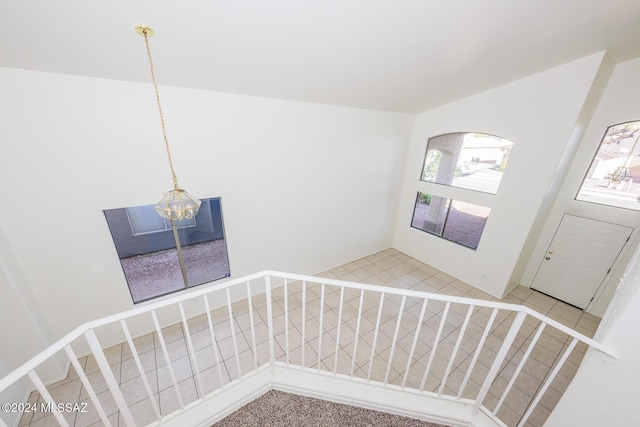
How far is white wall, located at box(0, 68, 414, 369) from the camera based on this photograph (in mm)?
2131

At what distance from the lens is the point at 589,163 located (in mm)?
3529

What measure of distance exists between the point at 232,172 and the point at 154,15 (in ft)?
6.02

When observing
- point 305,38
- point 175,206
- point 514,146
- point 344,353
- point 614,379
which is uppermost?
point 305,38

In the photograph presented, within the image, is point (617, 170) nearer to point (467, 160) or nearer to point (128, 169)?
point (467, 160)

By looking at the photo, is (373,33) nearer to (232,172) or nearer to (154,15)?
(154,15)

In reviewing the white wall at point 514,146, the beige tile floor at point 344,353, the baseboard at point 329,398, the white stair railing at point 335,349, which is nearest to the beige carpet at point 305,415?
the baseboard at point 329,398

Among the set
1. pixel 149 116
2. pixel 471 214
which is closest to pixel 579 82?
pixel 149 116

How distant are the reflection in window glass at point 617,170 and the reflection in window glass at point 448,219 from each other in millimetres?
1444

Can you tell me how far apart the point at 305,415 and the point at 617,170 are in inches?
215

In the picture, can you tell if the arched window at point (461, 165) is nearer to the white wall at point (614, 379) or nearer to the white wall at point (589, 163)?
the white wall at point (589, 163)

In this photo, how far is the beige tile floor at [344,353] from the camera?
2.40 m

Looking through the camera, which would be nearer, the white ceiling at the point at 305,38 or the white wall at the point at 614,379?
the white wall at the point at 614,379

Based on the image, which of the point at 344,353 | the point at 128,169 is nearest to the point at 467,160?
the point at 344,353

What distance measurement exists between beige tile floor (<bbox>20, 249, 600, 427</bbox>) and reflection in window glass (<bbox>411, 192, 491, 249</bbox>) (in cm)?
173
